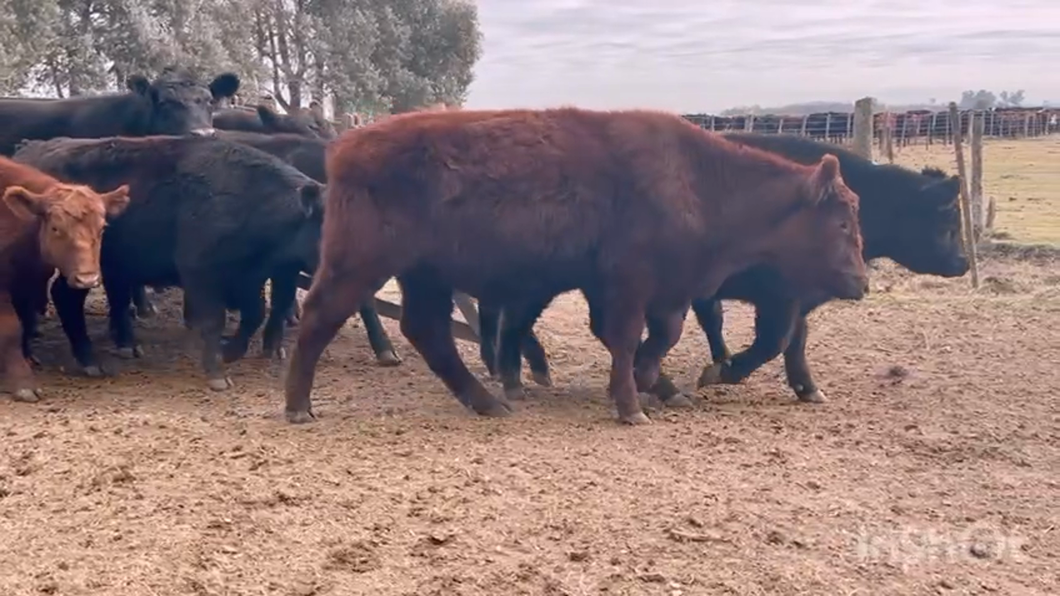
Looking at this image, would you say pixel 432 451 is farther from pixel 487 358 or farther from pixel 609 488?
pixel 487 358

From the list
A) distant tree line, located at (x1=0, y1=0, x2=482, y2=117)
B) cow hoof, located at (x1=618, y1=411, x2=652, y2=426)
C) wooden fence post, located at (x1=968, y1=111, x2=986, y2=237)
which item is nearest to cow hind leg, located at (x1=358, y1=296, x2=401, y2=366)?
cow hoof, located at (x1=618, y1=411, x2=652, y2=426)

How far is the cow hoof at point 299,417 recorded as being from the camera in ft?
21.9

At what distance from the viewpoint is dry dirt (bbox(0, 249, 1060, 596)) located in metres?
4.25

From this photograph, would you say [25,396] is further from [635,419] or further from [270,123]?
[270,123]

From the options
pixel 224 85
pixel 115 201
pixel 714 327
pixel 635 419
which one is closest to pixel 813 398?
pixel 714 327

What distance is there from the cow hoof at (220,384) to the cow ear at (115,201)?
1336mm

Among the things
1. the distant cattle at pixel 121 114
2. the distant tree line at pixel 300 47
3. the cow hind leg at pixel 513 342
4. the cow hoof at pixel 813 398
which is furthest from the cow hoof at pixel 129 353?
the distant tree line at pixel 300 47

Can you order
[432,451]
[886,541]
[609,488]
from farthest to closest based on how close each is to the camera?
1. [432,451]
2. [609,488]
3. [886,541]

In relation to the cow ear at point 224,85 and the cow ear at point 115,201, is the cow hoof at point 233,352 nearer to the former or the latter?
the cow ear at point 115,201

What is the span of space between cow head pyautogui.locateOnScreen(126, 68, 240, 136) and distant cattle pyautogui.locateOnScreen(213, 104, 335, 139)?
86cm

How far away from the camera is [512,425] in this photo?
6.66 metres

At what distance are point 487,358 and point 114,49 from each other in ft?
62.6

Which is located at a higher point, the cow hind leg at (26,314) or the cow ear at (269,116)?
the cow ear at (269,116)

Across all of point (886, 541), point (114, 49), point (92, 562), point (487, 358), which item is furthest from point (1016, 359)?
point (114, 49)
